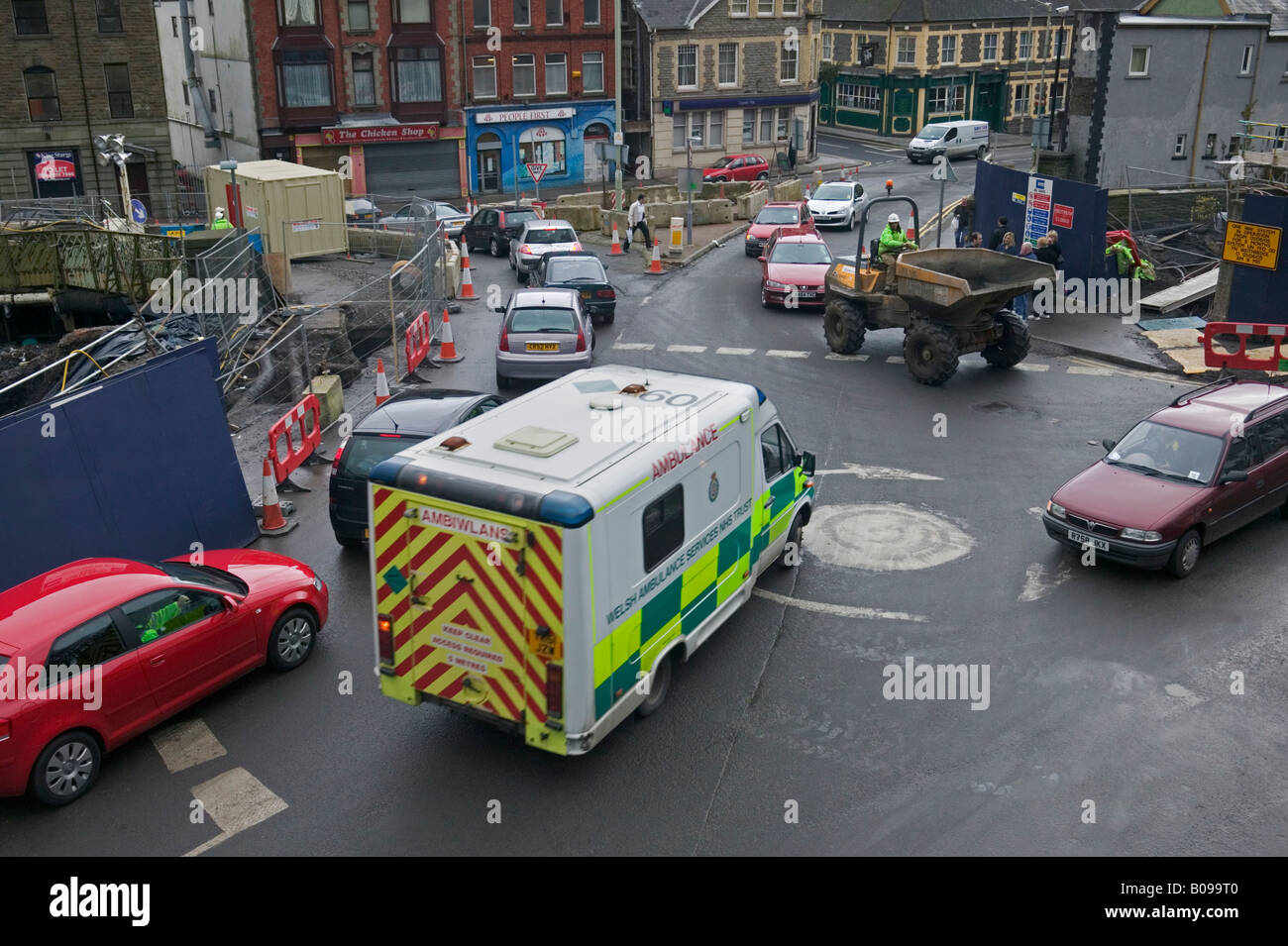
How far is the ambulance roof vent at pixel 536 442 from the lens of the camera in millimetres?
9078

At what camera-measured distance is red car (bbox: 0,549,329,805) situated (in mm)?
8859

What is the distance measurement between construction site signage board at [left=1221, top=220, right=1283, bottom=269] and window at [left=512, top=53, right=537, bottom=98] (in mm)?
36163

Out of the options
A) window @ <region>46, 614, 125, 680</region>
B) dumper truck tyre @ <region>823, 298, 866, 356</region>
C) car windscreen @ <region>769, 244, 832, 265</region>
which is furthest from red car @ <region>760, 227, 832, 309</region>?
window @ <region>46, 614, 125, 680</region>

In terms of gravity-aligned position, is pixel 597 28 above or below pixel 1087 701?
above

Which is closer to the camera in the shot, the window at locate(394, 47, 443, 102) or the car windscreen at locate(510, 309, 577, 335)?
the car windscreen at locate(510, 309, 577, 335)

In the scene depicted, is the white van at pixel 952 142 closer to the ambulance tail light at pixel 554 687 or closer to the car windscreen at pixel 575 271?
the car windscreen at pixel 575 271

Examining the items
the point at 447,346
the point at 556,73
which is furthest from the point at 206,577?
the point at 556,73

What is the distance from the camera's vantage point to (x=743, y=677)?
10711 millimetres

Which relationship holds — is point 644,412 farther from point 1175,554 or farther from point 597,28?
point 597,28

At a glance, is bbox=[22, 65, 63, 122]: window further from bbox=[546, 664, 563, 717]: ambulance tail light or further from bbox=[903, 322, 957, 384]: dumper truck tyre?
bbox=[546, 664, 563, 717]: ambulance tail light

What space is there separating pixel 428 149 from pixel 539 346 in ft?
112

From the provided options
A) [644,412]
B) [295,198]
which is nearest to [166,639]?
[644,412]

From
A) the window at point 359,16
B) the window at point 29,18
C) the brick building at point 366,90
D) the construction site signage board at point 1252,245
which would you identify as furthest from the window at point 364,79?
the construction site signage board at point 1252,245

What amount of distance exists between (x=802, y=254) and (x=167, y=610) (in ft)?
62.7
